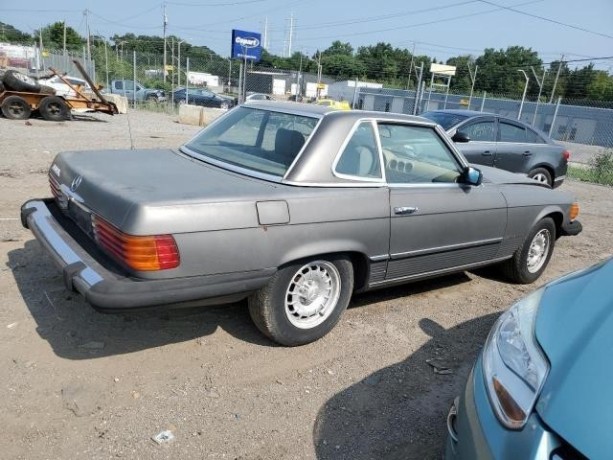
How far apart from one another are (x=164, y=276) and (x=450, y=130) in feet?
20.8

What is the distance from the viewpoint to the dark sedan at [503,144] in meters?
8.06

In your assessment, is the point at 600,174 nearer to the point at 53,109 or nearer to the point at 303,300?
the point at 303,300

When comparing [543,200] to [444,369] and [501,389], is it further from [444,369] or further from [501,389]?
Answer: [501,389]

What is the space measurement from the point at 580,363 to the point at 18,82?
56.5ft

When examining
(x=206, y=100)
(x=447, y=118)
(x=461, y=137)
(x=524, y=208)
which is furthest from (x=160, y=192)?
(x=206, y=100)

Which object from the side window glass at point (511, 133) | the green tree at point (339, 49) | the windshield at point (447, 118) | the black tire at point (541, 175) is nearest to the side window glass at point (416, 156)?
the windshield at point (447, 118)

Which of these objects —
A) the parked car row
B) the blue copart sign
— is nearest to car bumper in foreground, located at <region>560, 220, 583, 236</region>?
the parked car row

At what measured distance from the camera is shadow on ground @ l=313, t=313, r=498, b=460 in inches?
101

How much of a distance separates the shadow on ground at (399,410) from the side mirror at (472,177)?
4.15 ft

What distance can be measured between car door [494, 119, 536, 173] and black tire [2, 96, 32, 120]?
13.5 meters

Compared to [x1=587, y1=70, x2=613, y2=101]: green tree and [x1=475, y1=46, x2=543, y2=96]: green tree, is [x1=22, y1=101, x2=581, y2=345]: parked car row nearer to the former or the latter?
[x1=475, y1=46, x2=543, y2=96]: green tree

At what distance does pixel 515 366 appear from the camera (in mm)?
1875

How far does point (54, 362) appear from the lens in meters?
2.99

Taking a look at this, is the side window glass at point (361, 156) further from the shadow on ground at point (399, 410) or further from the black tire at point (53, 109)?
the black tire at point (53, 109)
